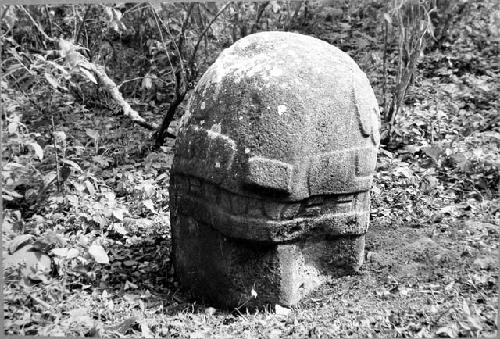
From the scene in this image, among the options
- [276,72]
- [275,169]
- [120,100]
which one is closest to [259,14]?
[120,100]

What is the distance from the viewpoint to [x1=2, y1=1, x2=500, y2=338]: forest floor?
10.7 feet

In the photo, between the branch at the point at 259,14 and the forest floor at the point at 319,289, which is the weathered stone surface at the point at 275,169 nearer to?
the forest floor at the point at 319,289

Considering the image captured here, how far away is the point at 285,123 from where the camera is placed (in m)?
3.20

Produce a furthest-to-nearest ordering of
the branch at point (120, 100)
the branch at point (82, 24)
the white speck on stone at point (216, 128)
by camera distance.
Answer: the branch at point (120, 100), the branch at point (82, 24), the white speck on stone at point (216, 128)

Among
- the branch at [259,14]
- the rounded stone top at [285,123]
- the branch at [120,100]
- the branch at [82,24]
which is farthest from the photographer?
the branch at [259,14]

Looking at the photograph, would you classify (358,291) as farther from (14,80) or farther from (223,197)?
(14,80)

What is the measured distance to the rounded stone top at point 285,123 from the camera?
3.20m

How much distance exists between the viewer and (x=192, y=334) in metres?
3.23

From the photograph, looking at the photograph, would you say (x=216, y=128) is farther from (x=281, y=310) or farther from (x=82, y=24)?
(x=82, y=24)

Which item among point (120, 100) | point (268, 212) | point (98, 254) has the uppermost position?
point (120, 100)

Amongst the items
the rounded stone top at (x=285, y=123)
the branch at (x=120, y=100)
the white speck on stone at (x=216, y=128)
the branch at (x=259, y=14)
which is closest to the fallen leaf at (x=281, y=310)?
the rounded stone top at (x=285, y=123)

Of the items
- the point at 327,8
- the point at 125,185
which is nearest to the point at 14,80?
the point at 125,185

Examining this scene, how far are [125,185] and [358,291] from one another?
247 cm

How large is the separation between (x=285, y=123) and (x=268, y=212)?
490 millimetres
